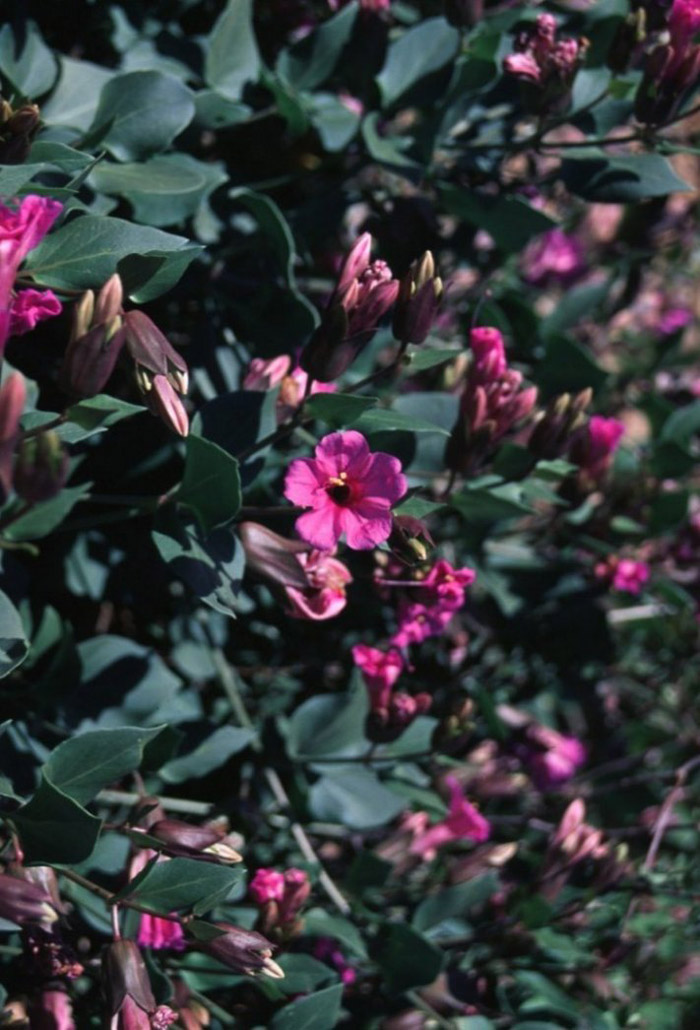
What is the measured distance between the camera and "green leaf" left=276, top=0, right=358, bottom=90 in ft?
4.50

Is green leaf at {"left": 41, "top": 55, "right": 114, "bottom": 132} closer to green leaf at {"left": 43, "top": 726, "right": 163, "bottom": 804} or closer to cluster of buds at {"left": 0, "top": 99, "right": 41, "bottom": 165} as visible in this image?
cluster of buds at {"left": 0, "top": 99, "right": 41, "bottom": 165}

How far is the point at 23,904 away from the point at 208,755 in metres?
0.37

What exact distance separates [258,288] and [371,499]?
49cm

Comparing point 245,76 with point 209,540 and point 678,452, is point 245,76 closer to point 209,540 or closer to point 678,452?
point 209,540

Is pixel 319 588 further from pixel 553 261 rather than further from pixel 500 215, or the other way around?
pixel 553 261

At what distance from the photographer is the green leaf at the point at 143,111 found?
119 centimetres

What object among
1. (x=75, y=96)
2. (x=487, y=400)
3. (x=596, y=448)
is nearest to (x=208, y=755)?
(x=487, y=400)

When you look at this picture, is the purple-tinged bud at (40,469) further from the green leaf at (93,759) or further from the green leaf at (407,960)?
the green leaf at (407,960)

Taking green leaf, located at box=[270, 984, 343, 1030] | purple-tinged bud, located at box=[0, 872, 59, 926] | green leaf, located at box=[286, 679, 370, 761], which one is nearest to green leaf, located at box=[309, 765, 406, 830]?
Result: green leaf, located at box=[286, 679, 370, 761]

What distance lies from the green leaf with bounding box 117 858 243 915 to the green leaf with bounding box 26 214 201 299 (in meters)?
0.48

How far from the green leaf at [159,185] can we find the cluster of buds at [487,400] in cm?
33

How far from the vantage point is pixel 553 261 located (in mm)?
2311

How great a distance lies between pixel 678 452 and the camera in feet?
5.41

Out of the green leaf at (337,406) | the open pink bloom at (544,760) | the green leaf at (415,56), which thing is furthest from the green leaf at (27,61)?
the open pink bloom at (544,760)
